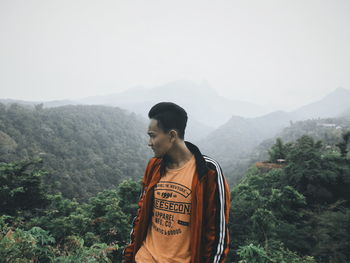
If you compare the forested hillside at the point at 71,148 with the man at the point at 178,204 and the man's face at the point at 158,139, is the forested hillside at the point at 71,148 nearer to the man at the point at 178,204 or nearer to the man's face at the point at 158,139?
the man at the point at 178,204

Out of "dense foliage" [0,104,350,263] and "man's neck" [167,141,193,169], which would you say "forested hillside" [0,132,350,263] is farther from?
"man's neck" [167,141,193,169]

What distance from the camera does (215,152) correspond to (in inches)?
4008

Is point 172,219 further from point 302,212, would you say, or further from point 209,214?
Answer: point 302,212

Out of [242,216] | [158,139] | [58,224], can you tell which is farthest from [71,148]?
[158,139]

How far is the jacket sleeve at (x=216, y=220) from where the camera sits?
1447mm

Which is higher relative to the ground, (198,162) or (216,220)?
(198,162)

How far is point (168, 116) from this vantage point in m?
1.64

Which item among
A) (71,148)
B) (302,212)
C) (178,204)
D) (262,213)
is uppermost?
(178,204)

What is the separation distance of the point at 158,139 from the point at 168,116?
0.62ft

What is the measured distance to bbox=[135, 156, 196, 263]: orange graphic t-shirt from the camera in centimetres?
151

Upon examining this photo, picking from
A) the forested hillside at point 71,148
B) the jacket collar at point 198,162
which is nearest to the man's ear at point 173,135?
the jacket collar at point 198,162

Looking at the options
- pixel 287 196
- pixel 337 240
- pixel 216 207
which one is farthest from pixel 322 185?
pixel 216 207

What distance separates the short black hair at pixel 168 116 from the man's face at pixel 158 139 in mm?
32

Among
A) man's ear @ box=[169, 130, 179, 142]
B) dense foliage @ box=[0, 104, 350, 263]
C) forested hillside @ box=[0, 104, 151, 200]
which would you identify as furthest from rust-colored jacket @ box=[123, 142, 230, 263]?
forested hillside @ box=[0, 104, 151, 200]
